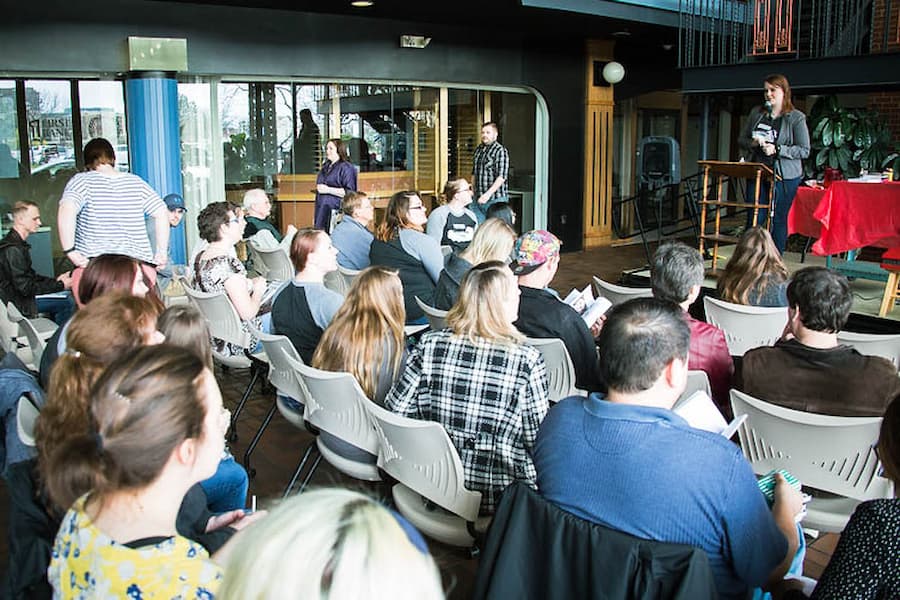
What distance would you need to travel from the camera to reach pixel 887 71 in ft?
25.6

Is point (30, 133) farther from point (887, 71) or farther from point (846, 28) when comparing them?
point (846, 28)

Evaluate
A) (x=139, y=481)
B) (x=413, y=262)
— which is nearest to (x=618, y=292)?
(x=413, y=262)

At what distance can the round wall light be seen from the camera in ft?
39.8

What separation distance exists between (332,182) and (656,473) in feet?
25.0

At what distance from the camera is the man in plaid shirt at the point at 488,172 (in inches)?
386

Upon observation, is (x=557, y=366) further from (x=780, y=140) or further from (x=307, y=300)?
(x=780, y=140)

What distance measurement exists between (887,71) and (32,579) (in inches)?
320

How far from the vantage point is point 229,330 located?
15.6 feet

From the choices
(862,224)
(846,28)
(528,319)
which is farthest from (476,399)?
(846,28)

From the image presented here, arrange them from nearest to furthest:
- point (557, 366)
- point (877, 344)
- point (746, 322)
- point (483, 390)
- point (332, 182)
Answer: point (483, 390) → point (557, 366) → point (877, 344) → point (746, 322) → point (332, 182)

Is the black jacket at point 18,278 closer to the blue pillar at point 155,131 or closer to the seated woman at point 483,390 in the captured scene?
the blue pillar at point 155,131

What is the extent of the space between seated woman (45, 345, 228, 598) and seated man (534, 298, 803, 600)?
84 cm

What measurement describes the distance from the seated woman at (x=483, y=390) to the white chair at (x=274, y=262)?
3616mm

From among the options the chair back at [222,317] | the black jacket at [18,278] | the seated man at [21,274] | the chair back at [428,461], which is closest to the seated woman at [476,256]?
the chair back at [222,317]
